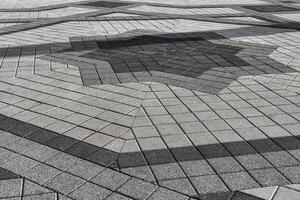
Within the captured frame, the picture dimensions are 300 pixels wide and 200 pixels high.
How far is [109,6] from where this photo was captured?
537 inches

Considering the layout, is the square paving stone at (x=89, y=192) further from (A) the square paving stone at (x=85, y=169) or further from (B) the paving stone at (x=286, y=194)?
(B) the paving stone at (x=286, y=194)

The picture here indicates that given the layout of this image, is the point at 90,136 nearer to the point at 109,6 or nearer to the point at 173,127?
the point at 173,127

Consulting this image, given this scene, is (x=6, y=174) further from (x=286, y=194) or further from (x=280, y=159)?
(x=280, y=159)

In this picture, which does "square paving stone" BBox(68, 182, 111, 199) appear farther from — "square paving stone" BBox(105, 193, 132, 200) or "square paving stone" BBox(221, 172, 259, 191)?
→ "square paving stone" BBox(221, 172, 259, 191)

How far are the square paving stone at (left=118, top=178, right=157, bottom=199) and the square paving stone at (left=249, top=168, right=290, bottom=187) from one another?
1.00m

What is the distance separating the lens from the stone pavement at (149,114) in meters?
3.26

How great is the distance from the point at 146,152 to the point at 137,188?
2.11 feet

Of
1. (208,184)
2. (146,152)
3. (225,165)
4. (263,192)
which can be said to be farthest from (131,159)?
(263,192)

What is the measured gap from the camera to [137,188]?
3160 millimetres

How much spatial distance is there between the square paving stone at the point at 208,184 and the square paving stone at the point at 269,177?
371 millimetres

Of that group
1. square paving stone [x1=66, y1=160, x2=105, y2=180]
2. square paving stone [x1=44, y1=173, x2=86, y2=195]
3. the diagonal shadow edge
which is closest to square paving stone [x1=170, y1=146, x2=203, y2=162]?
the diagonal shadow edge

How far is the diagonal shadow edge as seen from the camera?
360cm

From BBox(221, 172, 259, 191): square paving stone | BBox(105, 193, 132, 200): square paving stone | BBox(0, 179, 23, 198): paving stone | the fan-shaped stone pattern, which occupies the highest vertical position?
the fan-shaped stone pattern

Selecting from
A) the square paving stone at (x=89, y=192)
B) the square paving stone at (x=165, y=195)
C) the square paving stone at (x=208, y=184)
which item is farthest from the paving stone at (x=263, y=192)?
the square paving stone at (x=89, y=192)
